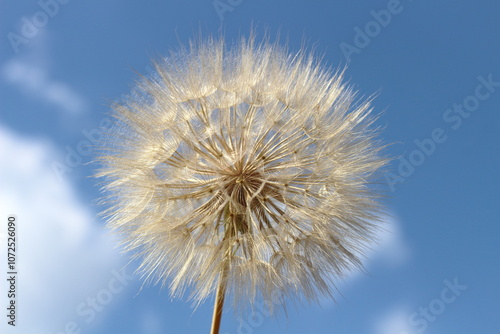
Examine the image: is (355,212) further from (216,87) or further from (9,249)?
(9,249)

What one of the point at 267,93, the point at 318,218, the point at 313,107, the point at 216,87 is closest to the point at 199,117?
the point at 216,87

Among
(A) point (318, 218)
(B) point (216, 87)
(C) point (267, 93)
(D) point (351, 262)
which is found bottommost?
(D) point (351, 262)

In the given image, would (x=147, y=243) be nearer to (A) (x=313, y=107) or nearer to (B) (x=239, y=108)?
(B) (x=239, y=108)

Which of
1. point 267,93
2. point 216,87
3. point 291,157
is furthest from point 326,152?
point 216,87

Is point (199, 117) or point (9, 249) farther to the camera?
point (9, 249)

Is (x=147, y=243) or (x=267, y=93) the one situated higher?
(x=267, y=93)

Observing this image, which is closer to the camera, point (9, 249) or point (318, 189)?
point (318, 189)
